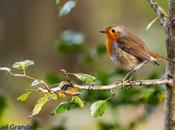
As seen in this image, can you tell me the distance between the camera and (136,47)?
2990 mm

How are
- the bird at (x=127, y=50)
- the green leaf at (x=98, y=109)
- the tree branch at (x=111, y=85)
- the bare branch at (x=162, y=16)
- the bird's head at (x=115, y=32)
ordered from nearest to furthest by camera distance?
the tree branch at (x=111, y=85) → the green leaf at (x=98, y=109) → the bare branch at (x=162, y=16) → the bird at (x=127, y=50) → the bird's head at (x=115, y=32)

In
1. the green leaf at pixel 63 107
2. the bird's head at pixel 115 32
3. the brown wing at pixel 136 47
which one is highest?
the bird's head at pixel 115 32

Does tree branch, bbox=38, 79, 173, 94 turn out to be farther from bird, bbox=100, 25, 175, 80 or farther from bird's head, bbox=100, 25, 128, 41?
bird's head, bbox=100, 25, 128, 41

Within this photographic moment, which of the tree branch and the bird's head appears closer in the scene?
the tree branch

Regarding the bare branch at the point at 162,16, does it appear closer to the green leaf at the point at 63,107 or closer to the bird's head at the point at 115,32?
the green leaf at the point at 63,107

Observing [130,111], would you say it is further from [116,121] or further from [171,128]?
[171,128]

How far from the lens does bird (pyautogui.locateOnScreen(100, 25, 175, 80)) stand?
2898mm

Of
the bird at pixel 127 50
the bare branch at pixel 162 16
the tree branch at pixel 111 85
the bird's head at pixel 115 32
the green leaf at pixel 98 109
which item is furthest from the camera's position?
the bird's head at pixel 115 32

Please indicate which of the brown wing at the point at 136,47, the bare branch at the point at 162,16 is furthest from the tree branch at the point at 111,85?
the brown wing at the point at 136,47

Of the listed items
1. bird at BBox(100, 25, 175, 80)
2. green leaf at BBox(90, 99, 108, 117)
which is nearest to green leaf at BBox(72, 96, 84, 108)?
green leaf at BBox(90, 99, 108, 117)

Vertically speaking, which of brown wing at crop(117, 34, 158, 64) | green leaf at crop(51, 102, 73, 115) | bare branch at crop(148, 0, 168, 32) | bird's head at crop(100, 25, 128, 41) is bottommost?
green leaf at crop(51, 102, 73, 115)

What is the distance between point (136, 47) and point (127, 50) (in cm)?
13

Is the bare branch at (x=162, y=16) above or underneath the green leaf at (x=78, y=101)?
above

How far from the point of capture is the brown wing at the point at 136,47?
2.91m
